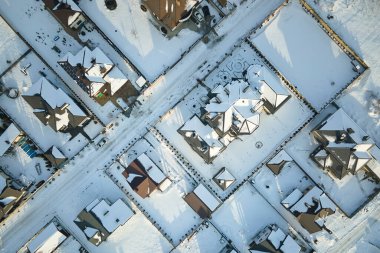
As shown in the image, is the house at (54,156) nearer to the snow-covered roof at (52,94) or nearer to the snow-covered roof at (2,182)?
the snow-covered roof at (52,94)

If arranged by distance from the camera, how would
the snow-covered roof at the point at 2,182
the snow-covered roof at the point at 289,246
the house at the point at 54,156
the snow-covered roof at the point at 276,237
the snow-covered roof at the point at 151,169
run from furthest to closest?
the house at the point at 54,156, the snow-covered roof at the point at 151,169, the snow-covered roof at the point at 2,182, the snow-covered roof at the point at 276,237, the snow-covered roof at the point at 289,246

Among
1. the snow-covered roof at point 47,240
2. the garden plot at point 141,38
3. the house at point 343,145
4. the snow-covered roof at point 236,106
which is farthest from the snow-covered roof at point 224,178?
the snow-covered roof at point 47,240

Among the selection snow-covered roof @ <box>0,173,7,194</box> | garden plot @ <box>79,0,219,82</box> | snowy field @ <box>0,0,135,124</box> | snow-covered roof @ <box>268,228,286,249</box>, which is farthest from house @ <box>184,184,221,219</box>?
snow-covered roof @ <box>0,173,7,194</box>

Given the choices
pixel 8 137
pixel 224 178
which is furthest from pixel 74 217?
pixel 224 178

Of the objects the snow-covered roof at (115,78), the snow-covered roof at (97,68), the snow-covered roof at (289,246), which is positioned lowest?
the snow-covered roof at (289,246)

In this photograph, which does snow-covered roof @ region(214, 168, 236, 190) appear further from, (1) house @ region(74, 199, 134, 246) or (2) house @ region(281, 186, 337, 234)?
(1) house @ region(74, 199, 134, 246)

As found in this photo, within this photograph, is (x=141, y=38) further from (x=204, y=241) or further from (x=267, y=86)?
(x=204, y=241)
